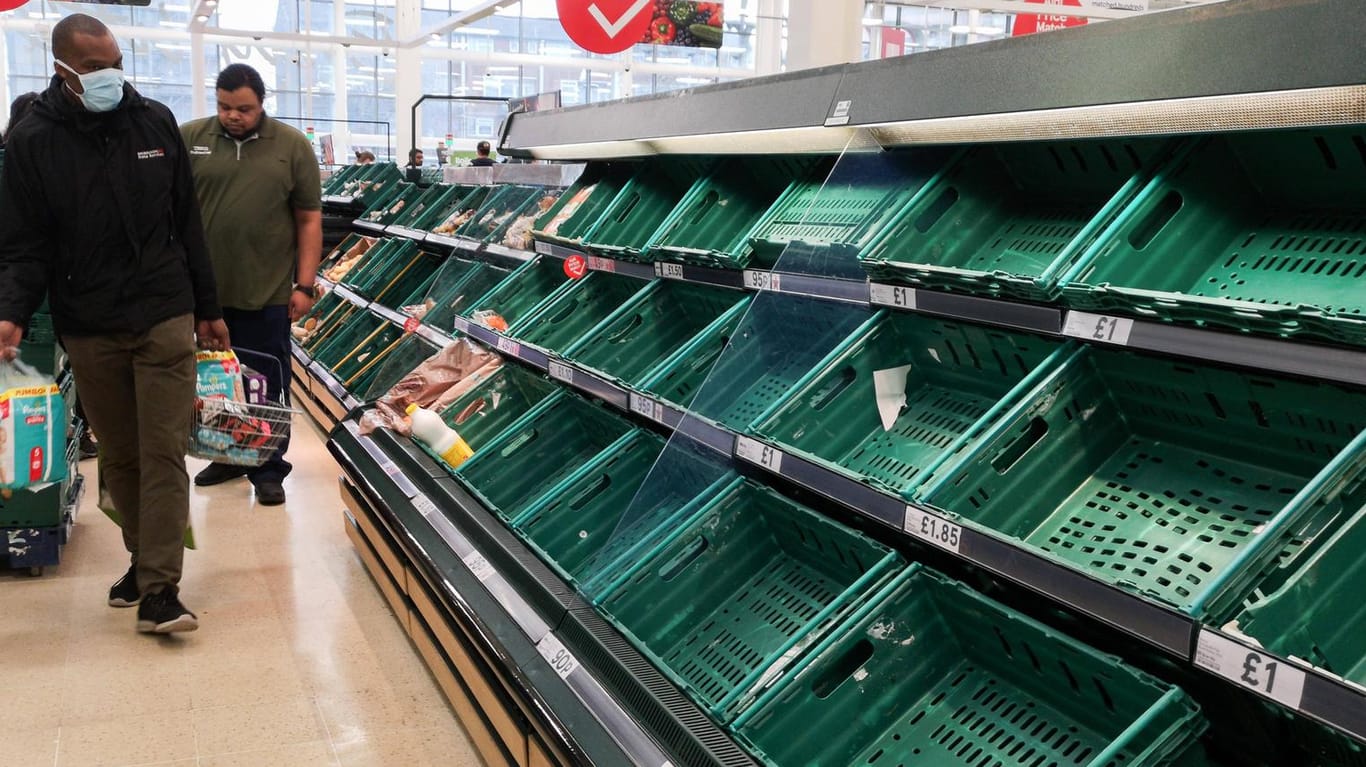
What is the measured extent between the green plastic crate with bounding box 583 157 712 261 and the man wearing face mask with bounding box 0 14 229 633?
4.41 ft

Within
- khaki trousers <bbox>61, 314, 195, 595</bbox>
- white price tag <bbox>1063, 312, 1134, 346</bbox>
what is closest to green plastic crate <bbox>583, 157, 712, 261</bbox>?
khaki trousers <bbox>61, 314, 195, 595</bbox>

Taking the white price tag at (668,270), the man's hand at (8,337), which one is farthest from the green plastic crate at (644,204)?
the man's hand at (8,337)

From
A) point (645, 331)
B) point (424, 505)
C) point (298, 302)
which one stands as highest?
point (645, 331)

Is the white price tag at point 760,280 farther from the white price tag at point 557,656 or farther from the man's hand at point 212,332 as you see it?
the man's hand at point 212,332

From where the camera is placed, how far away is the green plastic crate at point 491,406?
4.22 m

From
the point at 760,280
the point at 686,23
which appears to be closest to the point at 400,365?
the point at 760,280

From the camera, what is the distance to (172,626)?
12.0 feet

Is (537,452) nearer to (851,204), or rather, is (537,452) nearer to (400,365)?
(851,204)

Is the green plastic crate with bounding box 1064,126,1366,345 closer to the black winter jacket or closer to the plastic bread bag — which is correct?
the black winter jacket

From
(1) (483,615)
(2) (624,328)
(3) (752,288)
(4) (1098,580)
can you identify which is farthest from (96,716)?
(4) (1098,580)

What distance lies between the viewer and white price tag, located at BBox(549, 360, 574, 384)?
343 centimetres

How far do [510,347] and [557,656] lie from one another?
1656mm

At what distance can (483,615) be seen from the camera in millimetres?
2871

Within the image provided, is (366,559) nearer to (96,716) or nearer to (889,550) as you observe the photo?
(96,716)
